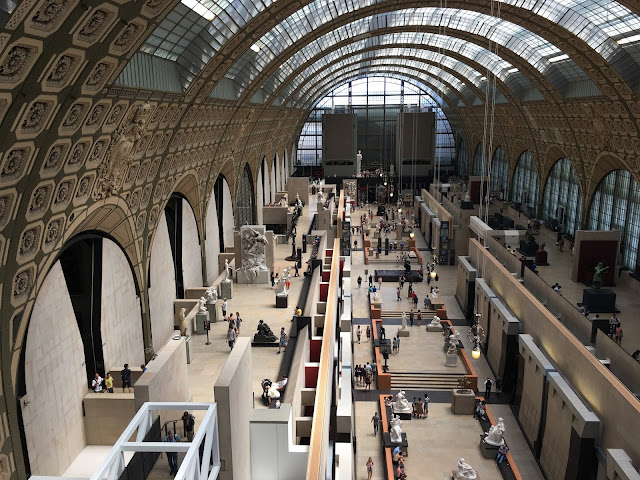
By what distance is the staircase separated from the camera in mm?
26516

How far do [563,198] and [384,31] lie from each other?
58.9 ft

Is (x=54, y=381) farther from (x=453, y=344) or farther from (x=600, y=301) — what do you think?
(x=600, y=301)

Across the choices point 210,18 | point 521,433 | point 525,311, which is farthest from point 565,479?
point 210,18

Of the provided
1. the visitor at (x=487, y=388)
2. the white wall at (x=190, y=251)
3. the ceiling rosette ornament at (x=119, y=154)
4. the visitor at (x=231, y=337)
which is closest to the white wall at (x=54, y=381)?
the ceiling rosette ornament at (x=119, y=154)

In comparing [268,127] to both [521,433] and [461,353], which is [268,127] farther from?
[521,433]

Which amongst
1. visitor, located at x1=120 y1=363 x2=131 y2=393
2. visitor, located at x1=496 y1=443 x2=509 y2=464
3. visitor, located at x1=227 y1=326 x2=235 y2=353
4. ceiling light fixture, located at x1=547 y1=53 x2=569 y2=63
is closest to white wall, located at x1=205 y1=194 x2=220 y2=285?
visitor, located at x1=227 y1=326 x2=235 y2=353

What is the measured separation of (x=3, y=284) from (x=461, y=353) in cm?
2184

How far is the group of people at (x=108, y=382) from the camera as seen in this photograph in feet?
54.4

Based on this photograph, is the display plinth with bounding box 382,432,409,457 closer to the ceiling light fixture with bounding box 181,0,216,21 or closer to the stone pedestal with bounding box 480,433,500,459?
the stone pedestal with bounding box 480,433,500,459

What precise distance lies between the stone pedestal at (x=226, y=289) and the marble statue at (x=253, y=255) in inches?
80.8

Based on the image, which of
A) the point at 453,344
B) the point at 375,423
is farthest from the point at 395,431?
the point at 453,344

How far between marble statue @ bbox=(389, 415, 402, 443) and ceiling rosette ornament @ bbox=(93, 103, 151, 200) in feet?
42.3

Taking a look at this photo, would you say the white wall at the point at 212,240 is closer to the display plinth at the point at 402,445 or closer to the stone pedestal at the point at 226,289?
the stone pedestal at the point at 226,289

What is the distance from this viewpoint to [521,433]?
22.9 meters
